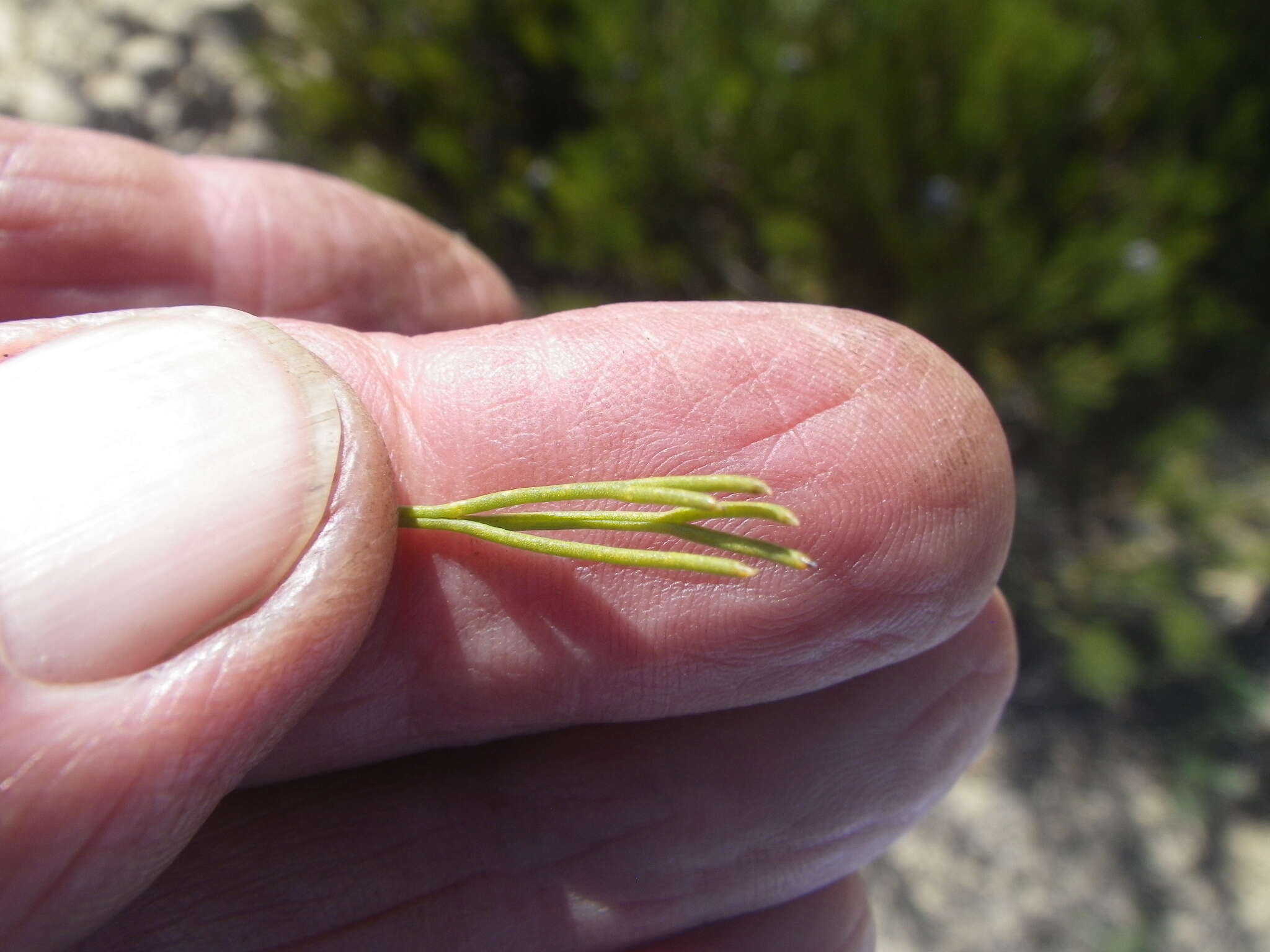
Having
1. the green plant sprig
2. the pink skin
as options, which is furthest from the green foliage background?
the green plant sprig

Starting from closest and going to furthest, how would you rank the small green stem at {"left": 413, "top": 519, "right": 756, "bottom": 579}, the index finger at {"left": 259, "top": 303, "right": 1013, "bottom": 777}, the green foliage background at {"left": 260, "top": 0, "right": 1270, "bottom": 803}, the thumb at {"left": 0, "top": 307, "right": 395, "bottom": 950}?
the thumb at {"left": 0, "top": 307, "right": 395, "bottom": 950}
the small green stem at {"left": 413, "top": 519, "right": 756, "bottom": 579}
the index finger at {"left": 259, "top": 303, "right": 1013, "bottom": 777}
the green foliage background at {"left": 260, "top": 0, "right": 1270, "bottom": 803}

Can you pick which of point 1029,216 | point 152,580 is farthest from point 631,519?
point 1029,216

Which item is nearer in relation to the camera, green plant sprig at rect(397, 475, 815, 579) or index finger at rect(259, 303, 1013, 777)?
green plant sprig at rect(397, 475, 815, 579)

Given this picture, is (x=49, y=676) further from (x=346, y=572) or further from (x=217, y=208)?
(x=217, y=208)

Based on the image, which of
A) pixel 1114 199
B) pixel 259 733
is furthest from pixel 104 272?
pixel 1114 199

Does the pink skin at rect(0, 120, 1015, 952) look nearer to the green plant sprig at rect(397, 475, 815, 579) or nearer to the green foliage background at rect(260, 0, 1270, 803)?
the green plant sprig at rect(397, 475, 815, 579)

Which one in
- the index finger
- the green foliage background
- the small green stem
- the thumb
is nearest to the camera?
the thumb
